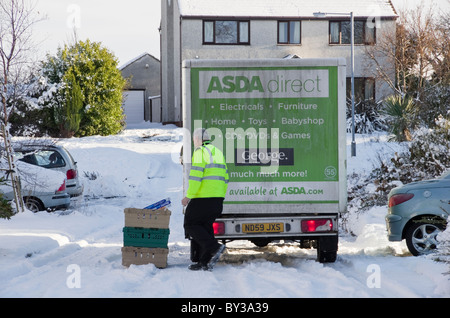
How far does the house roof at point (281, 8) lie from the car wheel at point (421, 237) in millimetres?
28106

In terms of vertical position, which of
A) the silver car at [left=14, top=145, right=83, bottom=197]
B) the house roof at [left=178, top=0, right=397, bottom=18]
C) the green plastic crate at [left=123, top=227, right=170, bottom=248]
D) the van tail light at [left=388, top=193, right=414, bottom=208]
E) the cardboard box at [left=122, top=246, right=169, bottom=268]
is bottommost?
the cardboard box at [left=122, top=246, right=169, bottom=268]

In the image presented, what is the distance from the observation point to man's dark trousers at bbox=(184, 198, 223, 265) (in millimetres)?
8984

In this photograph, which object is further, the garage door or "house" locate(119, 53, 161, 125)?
"house" locate(119, 53, 161, 125)

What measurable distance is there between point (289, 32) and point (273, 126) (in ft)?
96.6

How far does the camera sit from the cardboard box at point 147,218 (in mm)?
9414

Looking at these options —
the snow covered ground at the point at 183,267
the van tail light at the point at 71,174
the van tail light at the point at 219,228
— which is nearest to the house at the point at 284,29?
the snow covered ground at the point at 183,267

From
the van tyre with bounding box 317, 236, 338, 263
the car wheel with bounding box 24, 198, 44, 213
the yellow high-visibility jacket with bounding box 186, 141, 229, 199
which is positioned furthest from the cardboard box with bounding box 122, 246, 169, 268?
the car wheel with bounding box 24, 198, 44, 213

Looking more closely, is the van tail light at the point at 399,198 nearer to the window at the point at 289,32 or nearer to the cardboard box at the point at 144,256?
the cardboard box at the point at 144,256

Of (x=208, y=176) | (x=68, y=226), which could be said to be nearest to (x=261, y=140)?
(x=208, y=176)

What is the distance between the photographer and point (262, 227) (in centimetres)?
933

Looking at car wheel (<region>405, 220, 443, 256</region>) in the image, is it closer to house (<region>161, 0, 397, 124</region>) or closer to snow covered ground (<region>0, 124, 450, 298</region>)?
snow covered ground (<region>0, 124, 450, 298</region>)

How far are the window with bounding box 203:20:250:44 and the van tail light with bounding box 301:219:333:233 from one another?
94.6ft
